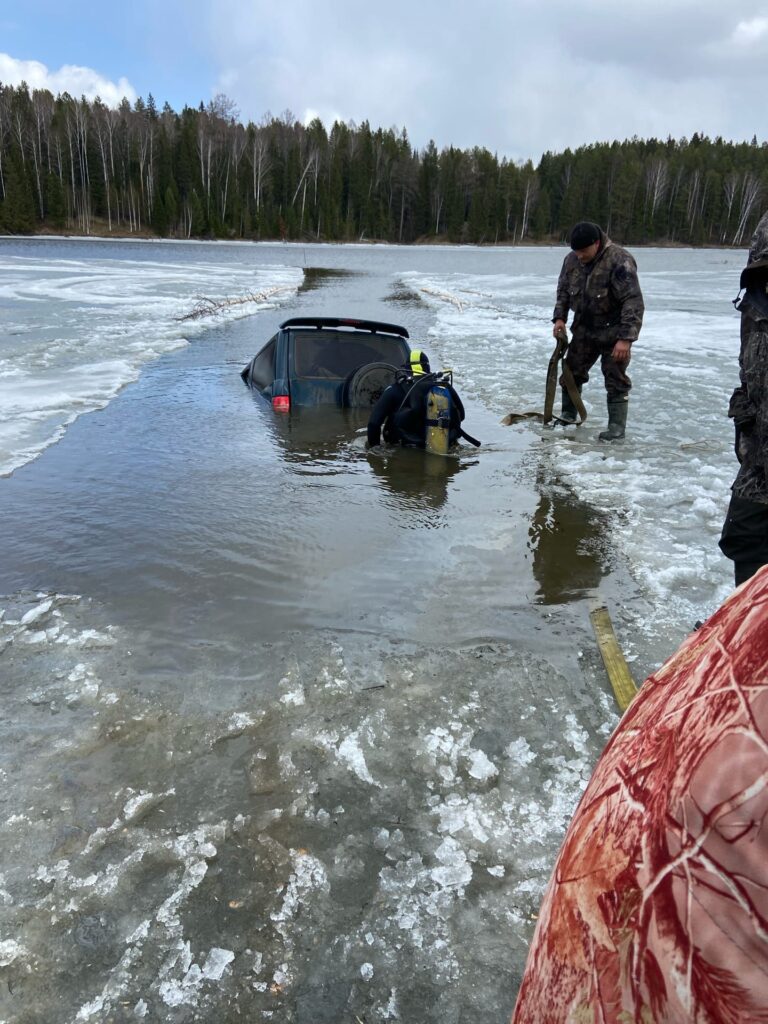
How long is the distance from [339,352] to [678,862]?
24.9 feet

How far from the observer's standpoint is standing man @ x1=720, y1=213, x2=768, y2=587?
2.44 metres

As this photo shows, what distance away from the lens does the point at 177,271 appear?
32.6m

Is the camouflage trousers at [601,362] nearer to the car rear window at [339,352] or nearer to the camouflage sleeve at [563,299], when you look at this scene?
the camouflage sleeve at [563,299]

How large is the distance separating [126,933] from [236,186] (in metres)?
99.4

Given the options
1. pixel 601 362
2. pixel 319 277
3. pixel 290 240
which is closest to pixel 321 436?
pixel 601 362

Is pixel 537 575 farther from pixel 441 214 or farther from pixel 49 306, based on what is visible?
pixel 441 214

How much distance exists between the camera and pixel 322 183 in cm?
9694

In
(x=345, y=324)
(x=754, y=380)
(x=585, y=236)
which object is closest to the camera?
(x=754, y=380)

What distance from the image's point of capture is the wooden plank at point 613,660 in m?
2.93

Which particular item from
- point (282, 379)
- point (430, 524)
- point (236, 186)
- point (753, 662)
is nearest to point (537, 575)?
point (430, 524)

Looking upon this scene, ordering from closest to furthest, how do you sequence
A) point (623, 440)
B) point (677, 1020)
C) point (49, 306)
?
1. point (677, 1020)
2. point (623, 440)
3. point (49, 306)

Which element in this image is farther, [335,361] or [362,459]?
[335,361]

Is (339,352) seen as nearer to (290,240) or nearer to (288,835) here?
(288,835)

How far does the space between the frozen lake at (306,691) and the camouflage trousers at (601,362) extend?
0.63 m
